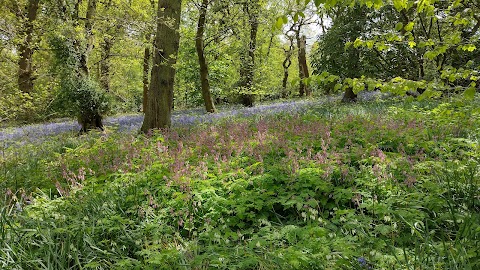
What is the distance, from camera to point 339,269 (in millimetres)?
2291

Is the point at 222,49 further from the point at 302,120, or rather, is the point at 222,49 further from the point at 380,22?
the point at 302,120

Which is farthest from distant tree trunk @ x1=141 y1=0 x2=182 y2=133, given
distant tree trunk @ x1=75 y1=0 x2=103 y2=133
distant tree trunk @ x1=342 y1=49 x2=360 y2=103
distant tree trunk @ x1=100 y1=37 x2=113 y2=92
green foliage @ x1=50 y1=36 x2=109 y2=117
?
distant tree trunk @ x1=342 y1=49 x2=360 y2=103

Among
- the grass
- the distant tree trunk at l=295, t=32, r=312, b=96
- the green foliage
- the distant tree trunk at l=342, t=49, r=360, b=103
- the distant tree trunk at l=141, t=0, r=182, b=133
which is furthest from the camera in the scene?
the distant tree trunk at l=295, t=32, r=312, b=96

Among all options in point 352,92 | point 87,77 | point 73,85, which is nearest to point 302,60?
point 352,92

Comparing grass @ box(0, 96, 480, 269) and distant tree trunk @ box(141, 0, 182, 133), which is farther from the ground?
distant tree trunk @ box(141, 0, 182, 133)

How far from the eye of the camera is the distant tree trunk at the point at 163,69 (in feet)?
26.6

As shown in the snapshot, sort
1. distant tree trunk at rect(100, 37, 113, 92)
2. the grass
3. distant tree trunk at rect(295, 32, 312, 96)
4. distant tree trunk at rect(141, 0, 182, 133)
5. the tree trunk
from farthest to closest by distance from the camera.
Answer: distant tree trunk at rect(295, 32, 312, 96) → the tree trunk → distant tree trunk at rect(100, 37, 113, 92) → distant tree trunk at rect(141, 0, 182, 133) → the grass

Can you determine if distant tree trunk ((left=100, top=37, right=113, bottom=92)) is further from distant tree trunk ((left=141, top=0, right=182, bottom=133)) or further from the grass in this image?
the grass

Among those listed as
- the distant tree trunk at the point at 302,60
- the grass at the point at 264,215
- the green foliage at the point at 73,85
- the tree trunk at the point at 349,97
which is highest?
the distant tree trunk at the point at 302,60

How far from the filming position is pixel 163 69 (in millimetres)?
8375

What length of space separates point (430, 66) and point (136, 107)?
32391 millimetres

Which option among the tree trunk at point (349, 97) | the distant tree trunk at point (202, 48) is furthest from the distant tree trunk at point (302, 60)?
the distant tree trunk at point (202, 48)

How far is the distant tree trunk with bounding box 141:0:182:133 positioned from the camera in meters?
8.11

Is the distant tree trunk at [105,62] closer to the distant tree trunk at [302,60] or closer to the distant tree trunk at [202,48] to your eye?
the distant tree trunk at [202,48]
